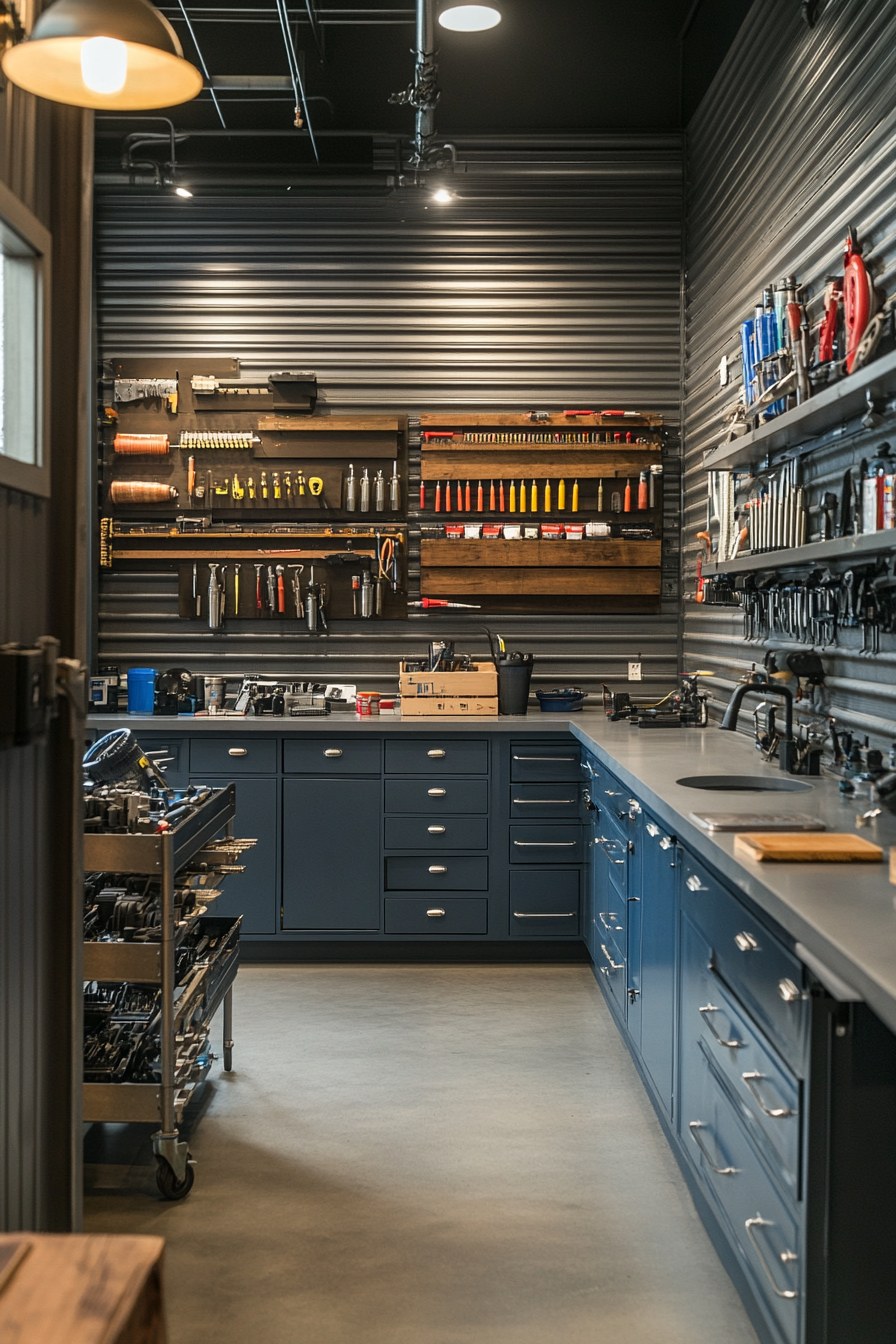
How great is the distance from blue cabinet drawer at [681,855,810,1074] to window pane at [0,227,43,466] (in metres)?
1.75

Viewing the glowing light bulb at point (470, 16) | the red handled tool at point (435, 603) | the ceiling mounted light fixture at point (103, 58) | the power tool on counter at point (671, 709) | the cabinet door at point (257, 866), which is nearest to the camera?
the ceiling mounted light fixture at point (103, 58)

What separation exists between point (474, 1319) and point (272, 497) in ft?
13.9

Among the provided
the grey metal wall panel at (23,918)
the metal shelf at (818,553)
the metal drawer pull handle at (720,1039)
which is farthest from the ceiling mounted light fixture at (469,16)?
the metal drawer pull handle at (720,1039)

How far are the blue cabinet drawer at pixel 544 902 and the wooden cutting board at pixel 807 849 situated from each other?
280 centimetres

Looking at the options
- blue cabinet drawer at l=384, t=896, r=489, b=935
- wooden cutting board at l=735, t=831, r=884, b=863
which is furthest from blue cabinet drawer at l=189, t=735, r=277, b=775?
wooden cutting board at l=735, t=831, r=884, b=863

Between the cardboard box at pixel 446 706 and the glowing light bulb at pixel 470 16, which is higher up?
the glowing light bulb at pixel 470 16

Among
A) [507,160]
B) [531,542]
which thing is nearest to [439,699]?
[531,542]

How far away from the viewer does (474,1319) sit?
2434 mm

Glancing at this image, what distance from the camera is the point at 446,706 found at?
17.1 feet

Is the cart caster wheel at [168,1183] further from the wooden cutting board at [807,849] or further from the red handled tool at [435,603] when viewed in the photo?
the red handled tool at [435,603]

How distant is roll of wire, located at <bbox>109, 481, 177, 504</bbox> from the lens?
579 centimetres

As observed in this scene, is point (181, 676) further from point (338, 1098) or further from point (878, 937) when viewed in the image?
point (878, 937)

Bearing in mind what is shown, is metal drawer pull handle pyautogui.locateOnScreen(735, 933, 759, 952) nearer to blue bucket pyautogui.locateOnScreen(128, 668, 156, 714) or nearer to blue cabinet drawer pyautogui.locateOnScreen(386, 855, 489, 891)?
blue cabinet drawer pyautogui.locateOnScreen(386, 855, 489, 891)

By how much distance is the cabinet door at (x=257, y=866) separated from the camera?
5.05 metres
